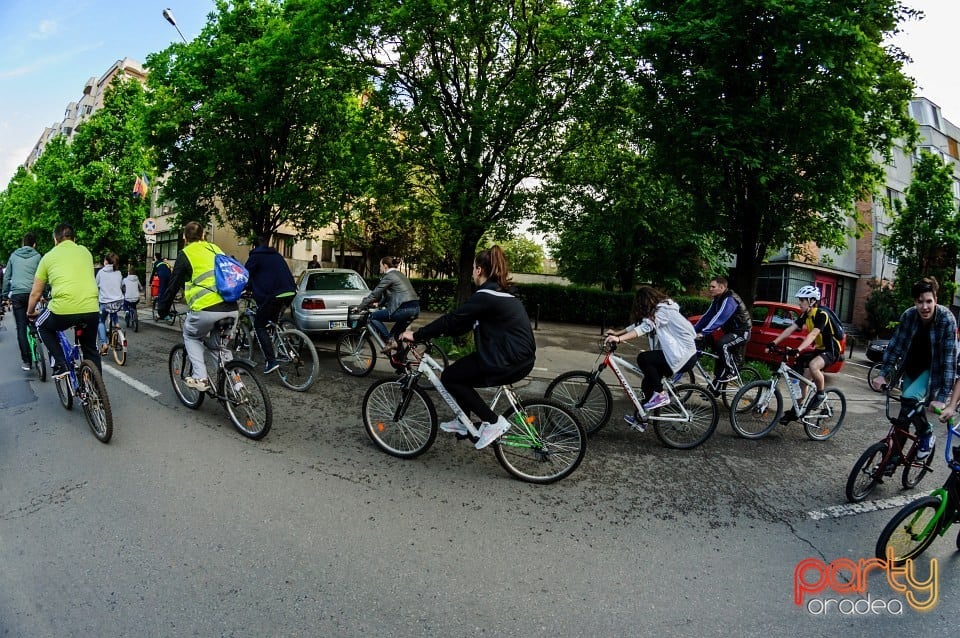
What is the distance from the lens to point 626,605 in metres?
2.81

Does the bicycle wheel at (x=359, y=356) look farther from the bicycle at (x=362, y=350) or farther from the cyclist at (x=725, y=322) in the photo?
the cyclist at (x=725, y=322)

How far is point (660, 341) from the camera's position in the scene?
18.4ft

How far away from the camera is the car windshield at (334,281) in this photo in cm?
1059

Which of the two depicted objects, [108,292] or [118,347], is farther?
[108,292]

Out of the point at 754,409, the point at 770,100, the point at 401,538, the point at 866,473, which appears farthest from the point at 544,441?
the point at 770,100

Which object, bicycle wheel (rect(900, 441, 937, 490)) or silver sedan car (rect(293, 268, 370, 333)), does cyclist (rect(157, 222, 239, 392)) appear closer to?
silver sedan car (rect(293, 268, 370, 333))

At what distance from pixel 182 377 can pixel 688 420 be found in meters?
5.95

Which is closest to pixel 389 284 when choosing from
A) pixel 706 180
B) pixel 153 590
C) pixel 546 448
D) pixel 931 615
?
pixel 546 448

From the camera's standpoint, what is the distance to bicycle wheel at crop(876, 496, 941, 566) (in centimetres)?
334

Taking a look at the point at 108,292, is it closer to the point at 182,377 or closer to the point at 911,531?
the point at 182,377

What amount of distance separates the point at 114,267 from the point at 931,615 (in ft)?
41.6

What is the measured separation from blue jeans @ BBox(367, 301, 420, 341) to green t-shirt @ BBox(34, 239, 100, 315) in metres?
3.78

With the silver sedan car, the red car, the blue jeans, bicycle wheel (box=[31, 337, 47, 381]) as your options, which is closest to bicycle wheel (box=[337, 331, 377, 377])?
the blue jeans

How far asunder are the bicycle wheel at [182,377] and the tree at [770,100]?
8412mm
